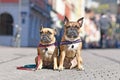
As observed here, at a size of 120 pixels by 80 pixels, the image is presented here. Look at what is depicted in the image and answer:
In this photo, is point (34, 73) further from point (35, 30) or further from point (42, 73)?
point (35, 30)

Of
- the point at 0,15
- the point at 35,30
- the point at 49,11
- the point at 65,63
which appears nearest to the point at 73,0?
the point at 49,11

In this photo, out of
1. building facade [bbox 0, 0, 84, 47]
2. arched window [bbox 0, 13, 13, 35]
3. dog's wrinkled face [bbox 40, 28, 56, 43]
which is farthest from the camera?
arched window [bbox 0, 13, 13, 35]

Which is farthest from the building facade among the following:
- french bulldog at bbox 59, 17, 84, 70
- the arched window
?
french bulldog at bbox 59, 17, 84, 70

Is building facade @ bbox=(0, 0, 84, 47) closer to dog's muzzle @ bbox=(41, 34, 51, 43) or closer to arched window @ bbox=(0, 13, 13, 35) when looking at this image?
arched window @ bbox=(0, 13, 13, 35)

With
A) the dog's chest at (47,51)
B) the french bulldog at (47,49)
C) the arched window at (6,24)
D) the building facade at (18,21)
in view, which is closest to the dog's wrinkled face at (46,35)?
the french bulldog at (47,49)

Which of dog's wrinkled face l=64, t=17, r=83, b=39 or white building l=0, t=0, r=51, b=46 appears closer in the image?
dog's wrinkled face l=64, t=17, r=83, b=39

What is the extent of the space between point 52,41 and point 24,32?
1361 inches

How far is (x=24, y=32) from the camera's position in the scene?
44.9 metres

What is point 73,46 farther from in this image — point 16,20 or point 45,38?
point 16,20

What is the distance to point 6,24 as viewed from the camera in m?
45.8

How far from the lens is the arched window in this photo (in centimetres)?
4547

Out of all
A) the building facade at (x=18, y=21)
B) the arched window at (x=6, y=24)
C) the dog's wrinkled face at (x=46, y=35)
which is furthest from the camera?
the arched window at (x=6, y=24)

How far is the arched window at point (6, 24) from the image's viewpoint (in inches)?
1790

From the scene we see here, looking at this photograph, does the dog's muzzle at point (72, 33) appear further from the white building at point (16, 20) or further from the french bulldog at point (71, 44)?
the white building at point (16, 20)
